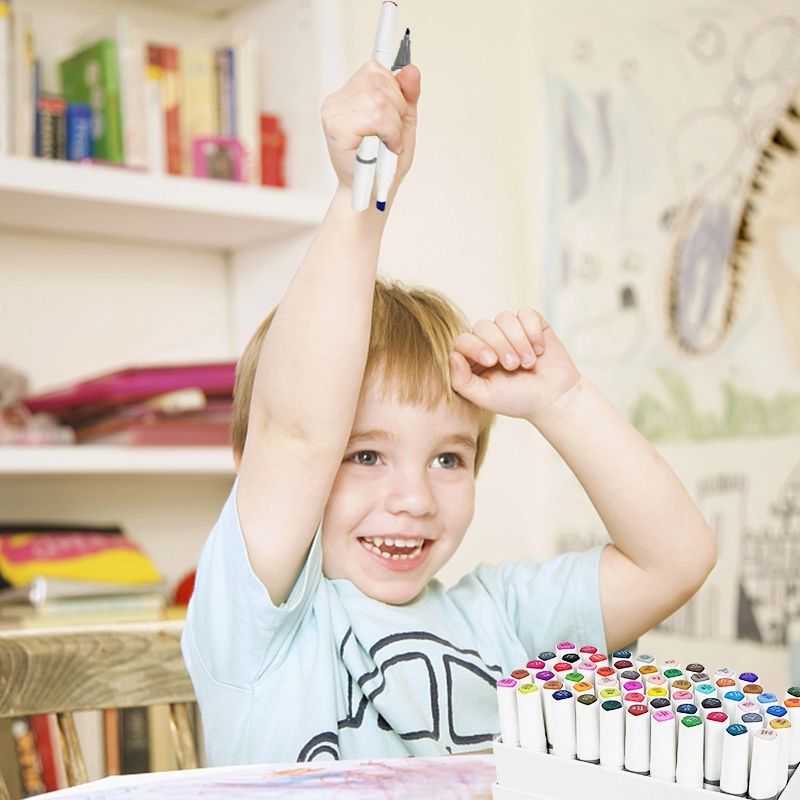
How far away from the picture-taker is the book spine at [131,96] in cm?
148

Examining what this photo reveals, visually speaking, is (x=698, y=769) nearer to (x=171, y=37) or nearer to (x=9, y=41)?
(x=9, y=41)

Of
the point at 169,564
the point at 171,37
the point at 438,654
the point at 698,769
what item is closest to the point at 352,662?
the point at 438,654

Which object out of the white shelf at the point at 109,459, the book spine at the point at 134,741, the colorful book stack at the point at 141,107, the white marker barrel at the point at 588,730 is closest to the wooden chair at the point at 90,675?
the white marker barrel at the point at 588,730

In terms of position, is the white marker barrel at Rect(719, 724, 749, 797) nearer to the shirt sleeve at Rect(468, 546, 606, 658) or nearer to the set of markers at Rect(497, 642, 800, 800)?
the set of markers at Rect(497, 642, 800, 800)

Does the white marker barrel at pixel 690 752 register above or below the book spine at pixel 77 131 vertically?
below

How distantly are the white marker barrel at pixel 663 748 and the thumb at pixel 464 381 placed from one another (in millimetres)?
367

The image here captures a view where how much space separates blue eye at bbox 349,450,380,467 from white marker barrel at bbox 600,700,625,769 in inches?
13.4

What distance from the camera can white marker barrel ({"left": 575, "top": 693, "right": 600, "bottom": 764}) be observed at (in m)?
0.42

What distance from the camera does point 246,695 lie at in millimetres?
669

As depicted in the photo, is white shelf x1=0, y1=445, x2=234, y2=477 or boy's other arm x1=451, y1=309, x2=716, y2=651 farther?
white shelf x1=0, y1=445, x2=234, y2=477

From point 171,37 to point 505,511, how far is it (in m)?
0.98

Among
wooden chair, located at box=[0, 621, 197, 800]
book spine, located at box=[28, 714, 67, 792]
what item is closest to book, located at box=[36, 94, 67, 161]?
book spine, located at box=[28, 714, 67, 792]

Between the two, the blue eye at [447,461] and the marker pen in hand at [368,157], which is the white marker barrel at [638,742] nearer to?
the marker pen in hand at [368,157]

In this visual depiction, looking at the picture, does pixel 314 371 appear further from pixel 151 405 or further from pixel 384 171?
pixel 151 405
